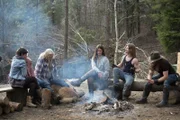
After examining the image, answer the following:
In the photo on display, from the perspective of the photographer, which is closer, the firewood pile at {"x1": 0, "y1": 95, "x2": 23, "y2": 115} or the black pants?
the firewood pile at {"x1": 0, "y1": 95, "x2": 23, "y2": 115}

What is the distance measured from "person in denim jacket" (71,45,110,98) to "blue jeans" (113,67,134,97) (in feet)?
0.66

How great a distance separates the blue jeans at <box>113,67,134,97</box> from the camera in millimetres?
6418

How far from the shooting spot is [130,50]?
6.60 meters

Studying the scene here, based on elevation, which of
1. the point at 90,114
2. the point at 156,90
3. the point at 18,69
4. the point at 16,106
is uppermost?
the point at 18,69

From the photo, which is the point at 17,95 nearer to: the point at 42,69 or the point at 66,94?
the point at 42,69

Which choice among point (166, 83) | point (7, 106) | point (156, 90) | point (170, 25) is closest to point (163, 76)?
point (166, 83)

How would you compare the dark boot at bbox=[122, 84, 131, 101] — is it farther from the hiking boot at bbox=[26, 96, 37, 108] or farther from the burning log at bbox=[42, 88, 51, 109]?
the hiking boot at bbox=[26, 96, 37, 108]

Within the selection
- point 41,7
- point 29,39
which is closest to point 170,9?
point 29,39

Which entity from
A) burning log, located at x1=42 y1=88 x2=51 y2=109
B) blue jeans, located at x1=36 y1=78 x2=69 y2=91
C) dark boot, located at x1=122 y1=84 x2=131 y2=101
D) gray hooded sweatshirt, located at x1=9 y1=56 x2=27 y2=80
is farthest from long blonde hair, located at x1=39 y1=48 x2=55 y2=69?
dark boot, located at x1=122 y1=84 x2=131 y2=101

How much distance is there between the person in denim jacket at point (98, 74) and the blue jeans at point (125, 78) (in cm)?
20

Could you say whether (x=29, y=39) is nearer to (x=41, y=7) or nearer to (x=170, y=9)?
(x=41, y=7)

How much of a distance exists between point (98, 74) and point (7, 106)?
2.19 metres

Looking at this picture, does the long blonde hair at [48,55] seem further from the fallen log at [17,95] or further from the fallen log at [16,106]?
the fallen log at [16,106]

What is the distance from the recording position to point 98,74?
6574mm
